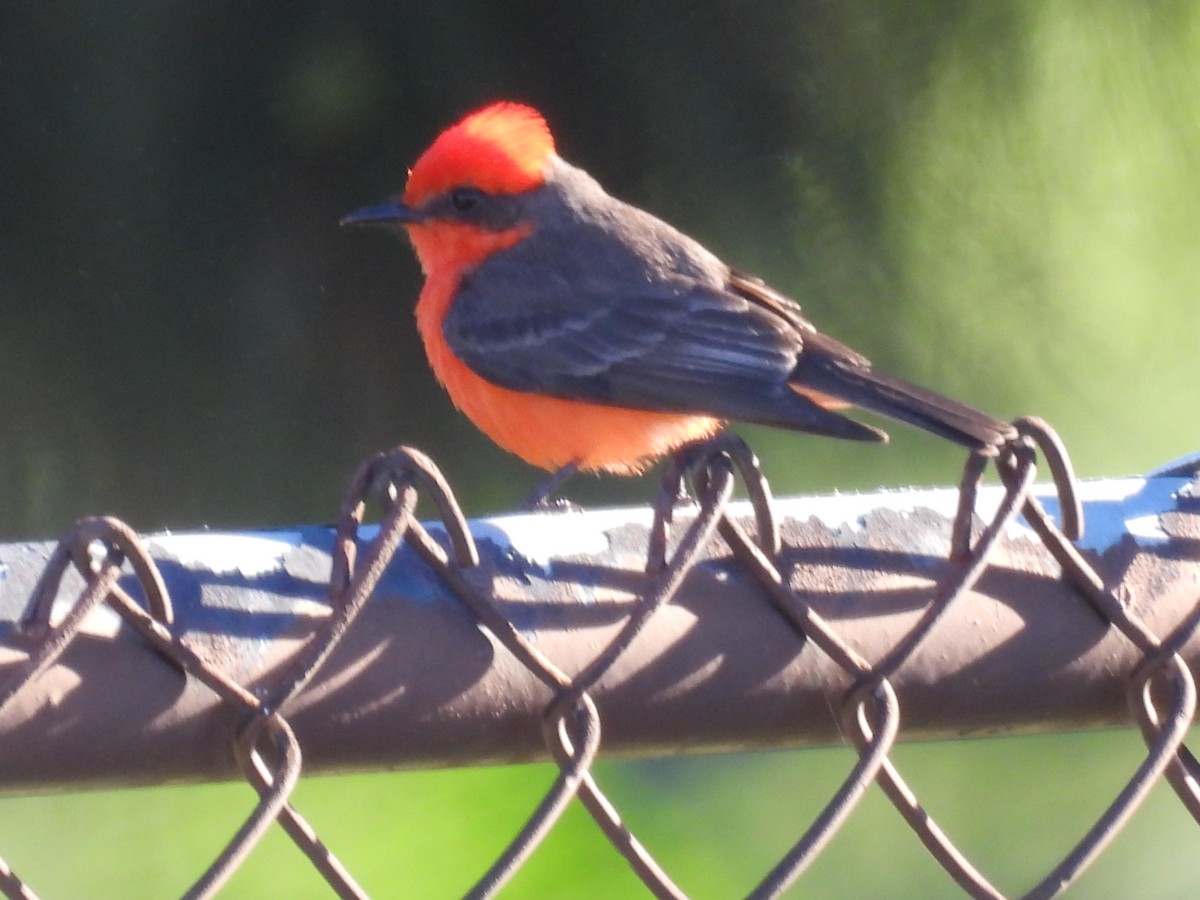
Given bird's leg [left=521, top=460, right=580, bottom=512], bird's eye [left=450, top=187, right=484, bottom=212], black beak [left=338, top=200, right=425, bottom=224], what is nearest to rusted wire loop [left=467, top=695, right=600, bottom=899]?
bird's leg [left=521, top=460, right=580, bottom=512]

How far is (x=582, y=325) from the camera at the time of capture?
348cm

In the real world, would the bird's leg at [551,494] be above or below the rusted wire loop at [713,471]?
below

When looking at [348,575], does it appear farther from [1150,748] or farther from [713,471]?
[1150,748]

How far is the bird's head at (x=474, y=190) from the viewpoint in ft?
9.40

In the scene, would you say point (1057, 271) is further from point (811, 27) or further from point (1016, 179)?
point (811, 27)

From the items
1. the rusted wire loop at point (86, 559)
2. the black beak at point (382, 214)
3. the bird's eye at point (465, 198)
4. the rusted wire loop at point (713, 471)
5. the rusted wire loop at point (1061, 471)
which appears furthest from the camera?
the bird's eye at point (465, 198)

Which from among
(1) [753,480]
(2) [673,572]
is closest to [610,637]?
(2) [673,572]

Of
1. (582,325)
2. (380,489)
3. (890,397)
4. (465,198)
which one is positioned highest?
(380,489)

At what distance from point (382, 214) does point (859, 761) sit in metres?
1.22

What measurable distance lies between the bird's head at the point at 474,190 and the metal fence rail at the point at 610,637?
4.08 feet

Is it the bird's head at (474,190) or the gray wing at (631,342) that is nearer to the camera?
the bird's head at (474,190)

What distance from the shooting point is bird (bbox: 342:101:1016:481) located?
261cm

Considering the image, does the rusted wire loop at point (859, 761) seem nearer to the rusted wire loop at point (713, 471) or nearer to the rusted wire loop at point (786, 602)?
the rusted wire loop at point (786, 602)

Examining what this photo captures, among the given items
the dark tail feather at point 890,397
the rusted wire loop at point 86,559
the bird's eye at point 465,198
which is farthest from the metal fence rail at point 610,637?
the bird's eye at point 465,198
